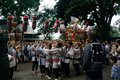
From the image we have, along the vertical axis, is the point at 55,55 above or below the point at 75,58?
above

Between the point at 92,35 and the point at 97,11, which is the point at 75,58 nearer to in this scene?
the point at 92,35

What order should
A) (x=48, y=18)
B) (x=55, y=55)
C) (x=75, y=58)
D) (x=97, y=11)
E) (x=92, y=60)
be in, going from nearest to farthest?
(x=92, y=60), (x=55, y=55), (x=75, y=58), (x=97, y=11), (x=48, y=18)

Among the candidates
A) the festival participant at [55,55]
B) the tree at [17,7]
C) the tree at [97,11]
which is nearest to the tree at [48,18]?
the tree at [17,7]

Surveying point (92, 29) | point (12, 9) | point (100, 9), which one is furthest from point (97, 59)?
point (12, 9)

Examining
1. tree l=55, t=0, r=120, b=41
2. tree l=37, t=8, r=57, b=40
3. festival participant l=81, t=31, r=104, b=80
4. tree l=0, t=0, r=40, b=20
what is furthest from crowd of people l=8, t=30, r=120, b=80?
tree l=37, t=8, r=57, b=40

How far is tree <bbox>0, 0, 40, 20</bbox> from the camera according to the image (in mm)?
25000

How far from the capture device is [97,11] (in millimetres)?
22922

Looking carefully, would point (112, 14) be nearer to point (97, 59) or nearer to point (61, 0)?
point (61, 0)

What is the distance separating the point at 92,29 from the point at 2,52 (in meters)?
2.02

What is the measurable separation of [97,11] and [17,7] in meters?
13.9

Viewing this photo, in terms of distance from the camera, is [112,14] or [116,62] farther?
[112,14]

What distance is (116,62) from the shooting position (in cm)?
461

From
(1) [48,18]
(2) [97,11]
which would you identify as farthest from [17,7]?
(2) [97,11]

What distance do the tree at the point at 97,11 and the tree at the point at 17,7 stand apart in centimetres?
837
